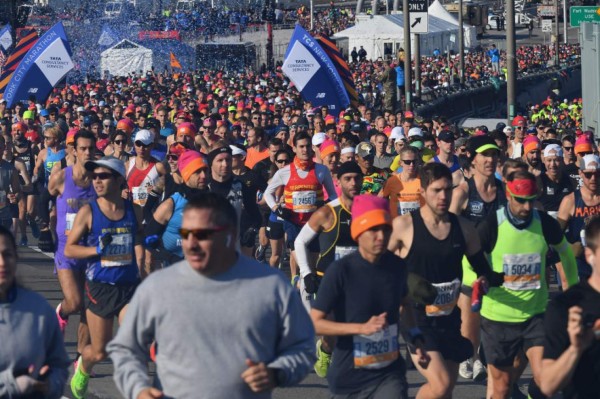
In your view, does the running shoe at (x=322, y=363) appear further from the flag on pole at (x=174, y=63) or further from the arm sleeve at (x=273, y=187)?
the flag on pole at (x=174, y=63)

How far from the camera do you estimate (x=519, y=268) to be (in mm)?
8703

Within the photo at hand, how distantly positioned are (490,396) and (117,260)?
2462 millimetres

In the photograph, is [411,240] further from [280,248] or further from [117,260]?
[280,248]

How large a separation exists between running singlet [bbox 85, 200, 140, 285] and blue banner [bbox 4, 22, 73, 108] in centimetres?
1861

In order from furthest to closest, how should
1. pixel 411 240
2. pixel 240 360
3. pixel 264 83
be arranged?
pixel 264 83 < pixel 411 240 < pixel 240 360

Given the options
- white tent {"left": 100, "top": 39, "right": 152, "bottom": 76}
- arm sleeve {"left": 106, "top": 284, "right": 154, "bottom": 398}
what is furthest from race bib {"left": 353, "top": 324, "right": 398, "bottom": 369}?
white tent {"left": 100, "top": 39, "right": 152, "bottom": 76}

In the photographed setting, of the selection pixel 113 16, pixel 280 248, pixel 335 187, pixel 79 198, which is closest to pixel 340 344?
pixel 79 198

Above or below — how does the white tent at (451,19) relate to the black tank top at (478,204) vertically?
above

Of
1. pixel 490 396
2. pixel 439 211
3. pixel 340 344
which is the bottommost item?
pixel 490 396

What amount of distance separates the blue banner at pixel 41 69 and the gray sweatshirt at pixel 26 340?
22.1m

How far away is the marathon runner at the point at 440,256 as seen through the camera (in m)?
8.27

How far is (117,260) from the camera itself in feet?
31.2

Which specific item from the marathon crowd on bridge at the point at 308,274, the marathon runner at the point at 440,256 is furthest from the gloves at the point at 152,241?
the marathon runner at the point at 440,256

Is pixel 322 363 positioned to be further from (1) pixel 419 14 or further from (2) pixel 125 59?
(2) pixel 125 59
